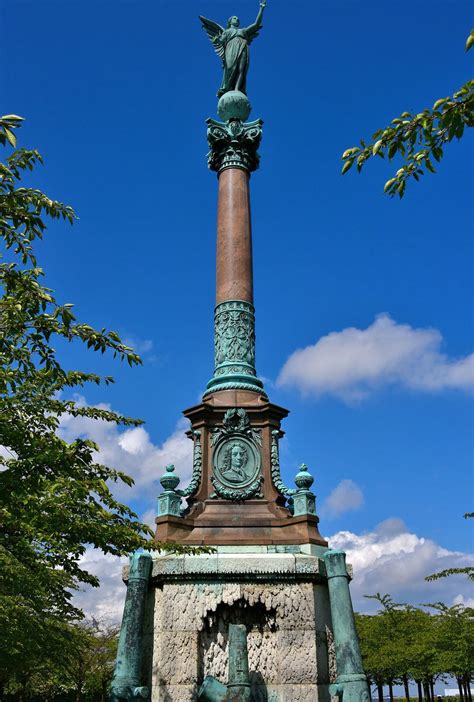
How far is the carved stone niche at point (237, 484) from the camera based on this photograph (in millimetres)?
11156

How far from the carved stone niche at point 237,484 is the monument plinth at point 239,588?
19 millimetres

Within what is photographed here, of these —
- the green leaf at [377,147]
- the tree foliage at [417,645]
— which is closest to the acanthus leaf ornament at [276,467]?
the green leaf at [377,147]

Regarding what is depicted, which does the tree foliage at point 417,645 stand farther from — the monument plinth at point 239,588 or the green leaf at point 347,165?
the green leaf at point 347,165

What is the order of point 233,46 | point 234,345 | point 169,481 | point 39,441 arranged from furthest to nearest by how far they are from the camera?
point 233,46, point 234,345, point 169,481, point 39,441

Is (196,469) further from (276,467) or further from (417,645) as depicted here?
(417,645)

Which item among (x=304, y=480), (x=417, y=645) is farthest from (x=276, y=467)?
(x=417, y=645)

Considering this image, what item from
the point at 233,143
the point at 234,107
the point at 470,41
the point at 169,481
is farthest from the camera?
the point at 234,107

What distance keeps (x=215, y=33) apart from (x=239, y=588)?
13794mm

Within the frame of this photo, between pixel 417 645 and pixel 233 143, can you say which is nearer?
pixel 233 143

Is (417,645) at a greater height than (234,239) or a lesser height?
lesser

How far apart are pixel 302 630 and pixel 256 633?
0.76 metres

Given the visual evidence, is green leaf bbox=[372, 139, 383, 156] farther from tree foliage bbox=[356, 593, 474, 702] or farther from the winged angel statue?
tree foliage bbox=[356, 593, 474, 702]

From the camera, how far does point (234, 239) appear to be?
46.7 ft

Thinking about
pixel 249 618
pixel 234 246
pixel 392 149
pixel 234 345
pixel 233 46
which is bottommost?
pixel 249 618
